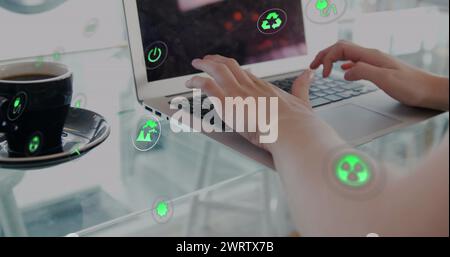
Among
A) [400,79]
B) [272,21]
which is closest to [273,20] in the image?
[272,21]

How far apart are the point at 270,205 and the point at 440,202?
0.34 meters

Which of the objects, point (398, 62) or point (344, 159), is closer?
point (344, 159)

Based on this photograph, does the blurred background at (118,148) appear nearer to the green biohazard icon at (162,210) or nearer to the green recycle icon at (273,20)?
the green biohazard icon at (162,210)

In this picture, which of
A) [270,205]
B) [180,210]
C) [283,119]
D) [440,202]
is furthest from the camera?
[270,205]

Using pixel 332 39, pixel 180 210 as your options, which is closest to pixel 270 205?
pixel 180 210

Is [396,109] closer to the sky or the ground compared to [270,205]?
closer to the sky

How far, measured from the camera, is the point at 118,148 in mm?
513

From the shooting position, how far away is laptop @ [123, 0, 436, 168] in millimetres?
520

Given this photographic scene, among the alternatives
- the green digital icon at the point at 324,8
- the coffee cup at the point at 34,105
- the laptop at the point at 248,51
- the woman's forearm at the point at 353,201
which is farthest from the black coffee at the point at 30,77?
the green digital icon at the point at 324,8

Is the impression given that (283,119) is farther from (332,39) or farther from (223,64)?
(332,39)

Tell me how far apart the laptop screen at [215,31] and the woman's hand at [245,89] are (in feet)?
0.30

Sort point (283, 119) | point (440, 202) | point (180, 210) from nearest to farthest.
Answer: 1. point (440, 202)
2. point (283, 119)
3. point (180, 210)
